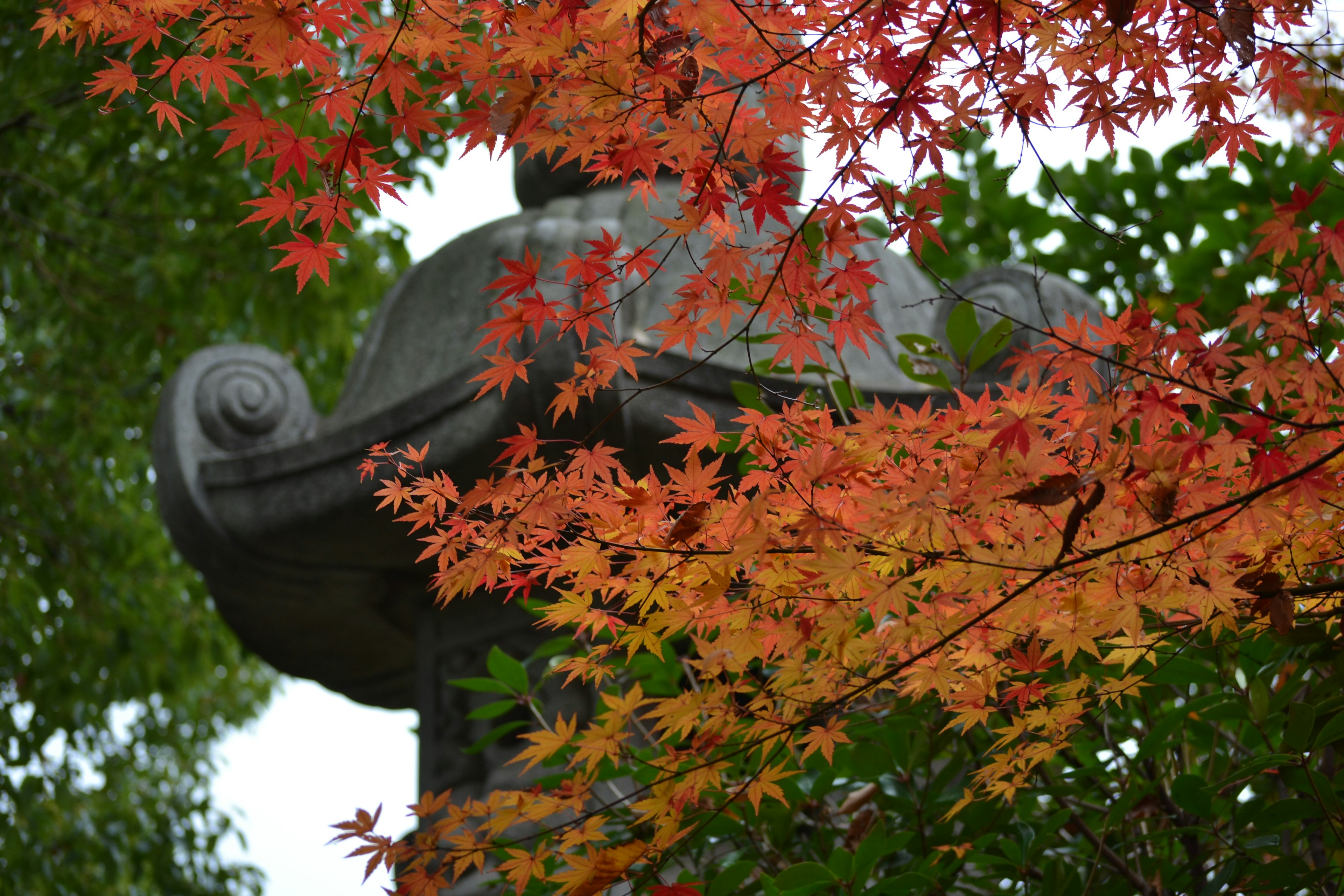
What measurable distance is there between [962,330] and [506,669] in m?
0.99

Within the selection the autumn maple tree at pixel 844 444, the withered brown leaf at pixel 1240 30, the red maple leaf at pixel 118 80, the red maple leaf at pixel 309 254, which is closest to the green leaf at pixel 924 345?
the autumn maple tree at pixel 844 444

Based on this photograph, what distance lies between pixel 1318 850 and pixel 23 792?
14.2ft

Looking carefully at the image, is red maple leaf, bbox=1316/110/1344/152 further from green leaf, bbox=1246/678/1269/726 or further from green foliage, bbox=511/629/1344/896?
green leaf, bbox=1246/678/1269/726

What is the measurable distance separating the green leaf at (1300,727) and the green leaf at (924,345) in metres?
0.75

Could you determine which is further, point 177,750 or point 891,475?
point 177,750

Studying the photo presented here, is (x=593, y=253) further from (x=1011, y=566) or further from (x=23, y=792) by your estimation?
(x=23, y=792)

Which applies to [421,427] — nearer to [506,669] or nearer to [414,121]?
[506,669]

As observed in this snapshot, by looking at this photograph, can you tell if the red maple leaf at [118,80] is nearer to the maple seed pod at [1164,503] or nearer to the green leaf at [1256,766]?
the maple seed pod at [1164,503]

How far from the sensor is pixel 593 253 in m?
1.37

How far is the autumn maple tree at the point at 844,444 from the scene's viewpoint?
3.67ft

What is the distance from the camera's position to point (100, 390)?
4.73 meters

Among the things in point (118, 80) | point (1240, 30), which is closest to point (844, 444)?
point (1240, 30)

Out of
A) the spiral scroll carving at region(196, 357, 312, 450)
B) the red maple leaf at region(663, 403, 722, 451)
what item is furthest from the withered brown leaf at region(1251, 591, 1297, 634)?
the spiral scroll carving at region(196, 357, 312, 450)

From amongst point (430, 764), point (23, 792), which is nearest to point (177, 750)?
point (23, 792)
